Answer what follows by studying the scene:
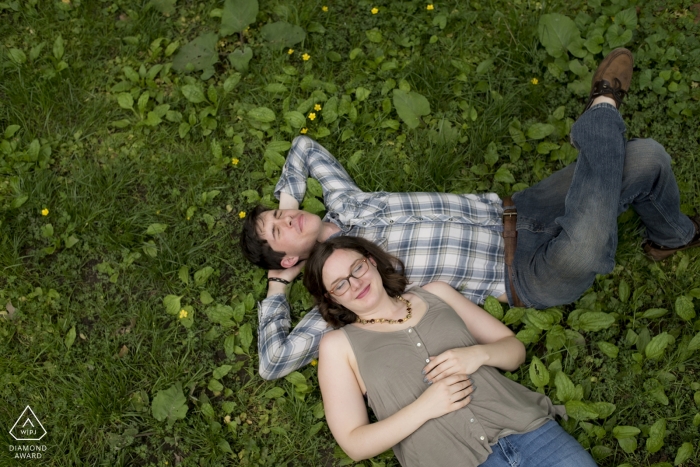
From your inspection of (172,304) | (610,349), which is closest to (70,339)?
(172,304)

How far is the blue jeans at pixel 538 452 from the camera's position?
9.30 ft

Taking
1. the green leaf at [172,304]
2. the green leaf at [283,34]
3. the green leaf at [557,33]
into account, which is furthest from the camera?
the green leaf at [283,34]

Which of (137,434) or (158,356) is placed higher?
(158,356)

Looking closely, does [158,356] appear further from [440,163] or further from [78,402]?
[440,163]

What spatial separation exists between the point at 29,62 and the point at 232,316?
2.85 meters

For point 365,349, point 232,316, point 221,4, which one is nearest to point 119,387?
point 232,316

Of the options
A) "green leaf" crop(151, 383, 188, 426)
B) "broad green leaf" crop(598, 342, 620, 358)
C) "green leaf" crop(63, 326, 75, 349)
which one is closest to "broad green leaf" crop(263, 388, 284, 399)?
"green leaf" crop(151, 383, 188, 426)

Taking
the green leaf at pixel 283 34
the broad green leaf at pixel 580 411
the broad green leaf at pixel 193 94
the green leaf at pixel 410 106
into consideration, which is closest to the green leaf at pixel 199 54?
the broad green leaf at pixel 193 94

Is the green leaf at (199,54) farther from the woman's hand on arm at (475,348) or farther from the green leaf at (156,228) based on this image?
the woman's hand on arm at (475,348)

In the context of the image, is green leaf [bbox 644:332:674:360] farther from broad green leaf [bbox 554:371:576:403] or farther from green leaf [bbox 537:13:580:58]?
green leaf [bbox 537:13:580:58]

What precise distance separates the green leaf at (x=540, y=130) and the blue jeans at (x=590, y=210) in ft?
A: 2.02

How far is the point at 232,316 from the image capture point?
3961mm

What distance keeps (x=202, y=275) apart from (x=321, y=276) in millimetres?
1256

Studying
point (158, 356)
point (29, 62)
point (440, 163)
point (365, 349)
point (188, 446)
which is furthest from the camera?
point (29, 62)
